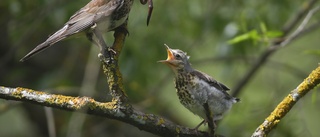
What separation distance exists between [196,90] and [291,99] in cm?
103

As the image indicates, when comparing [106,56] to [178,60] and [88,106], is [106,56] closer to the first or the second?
[88,106]

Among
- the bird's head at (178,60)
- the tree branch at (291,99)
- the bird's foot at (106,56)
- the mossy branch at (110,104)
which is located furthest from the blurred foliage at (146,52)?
the bird's foot at (106,56)

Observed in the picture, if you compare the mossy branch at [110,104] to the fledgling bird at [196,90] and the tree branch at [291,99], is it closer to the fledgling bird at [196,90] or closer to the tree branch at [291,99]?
the tree branch at [291,99]

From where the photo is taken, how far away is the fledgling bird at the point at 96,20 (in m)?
4.20

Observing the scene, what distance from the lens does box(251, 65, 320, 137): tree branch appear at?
11.6ft

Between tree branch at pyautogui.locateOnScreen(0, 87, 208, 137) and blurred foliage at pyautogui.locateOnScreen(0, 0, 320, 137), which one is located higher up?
blurred foliage at pyautogui.locateOnScreen(0, 0, 320, 137)

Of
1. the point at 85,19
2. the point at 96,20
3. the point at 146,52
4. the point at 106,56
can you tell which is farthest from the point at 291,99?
the point at 146,52

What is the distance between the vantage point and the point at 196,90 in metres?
4.47

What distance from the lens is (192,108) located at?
4.36 m

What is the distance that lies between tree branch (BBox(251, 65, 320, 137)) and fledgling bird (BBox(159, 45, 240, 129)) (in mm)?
734

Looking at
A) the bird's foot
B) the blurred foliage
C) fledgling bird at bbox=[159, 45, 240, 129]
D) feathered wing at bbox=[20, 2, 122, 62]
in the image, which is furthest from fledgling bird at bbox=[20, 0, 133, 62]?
the blurred foliage

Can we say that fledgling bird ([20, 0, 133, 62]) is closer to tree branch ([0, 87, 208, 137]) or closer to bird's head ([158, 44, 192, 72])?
bird's head ([158, 44, 192, 72])

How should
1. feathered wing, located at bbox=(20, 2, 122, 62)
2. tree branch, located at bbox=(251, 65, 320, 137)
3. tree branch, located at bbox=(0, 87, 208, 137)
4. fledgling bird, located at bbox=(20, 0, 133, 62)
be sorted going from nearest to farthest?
tree branch, located at bbox=(0, 87, 208, 137) → tree branch, located at bbox=(251, 65, 320, 137) → fledgling bird, located at bbox=(20, 0, 133, 62) → feathered wing, located at bbox=(20, 2, 122, 62)

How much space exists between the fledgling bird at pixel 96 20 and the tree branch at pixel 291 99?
124 centimetres
